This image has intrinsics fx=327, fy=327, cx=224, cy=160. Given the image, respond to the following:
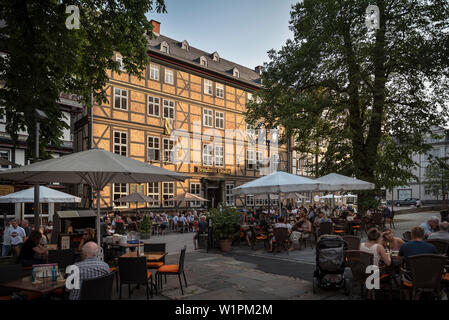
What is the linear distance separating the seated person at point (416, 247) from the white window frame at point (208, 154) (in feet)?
70.3

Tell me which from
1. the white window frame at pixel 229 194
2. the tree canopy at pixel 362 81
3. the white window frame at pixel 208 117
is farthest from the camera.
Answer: the white window frame at pixel 229 194

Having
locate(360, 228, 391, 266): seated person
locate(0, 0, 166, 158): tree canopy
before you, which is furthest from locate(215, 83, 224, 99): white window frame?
locate(360, 228, 391, 266): seated person

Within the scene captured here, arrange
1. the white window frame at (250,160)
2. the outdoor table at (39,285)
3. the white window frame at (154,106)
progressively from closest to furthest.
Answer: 1. the outdoor table at (39,285)
2. the white window frame at (154,106)
3. the white window frame at (250,160)

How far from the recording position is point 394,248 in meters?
6.33

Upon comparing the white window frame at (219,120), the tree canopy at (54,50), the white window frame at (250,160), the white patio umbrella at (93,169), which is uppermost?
the white window frame at (219,120)

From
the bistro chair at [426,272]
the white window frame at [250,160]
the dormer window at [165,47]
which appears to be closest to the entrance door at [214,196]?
the white window frame at [250,160]

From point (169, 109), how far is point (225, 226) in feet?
49.3

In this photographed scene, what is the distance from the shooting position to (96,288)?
403 centimetres

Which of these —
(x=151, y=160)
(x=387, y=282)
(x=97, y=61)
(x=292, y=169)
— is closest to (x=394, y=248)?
(x=387, y=282)

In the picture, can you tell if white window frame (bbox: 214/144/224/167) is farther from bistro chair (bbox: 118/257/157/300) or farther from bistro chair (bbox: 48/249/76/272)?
bistro chair (bbox: 118/257/157/300)

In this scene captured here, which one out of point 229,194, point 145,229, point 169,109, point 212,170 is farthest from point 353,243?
point 229,194

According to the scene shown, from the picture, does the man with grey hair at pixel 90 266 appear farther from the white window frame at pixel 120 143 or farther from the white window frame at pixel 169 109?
the white window frame at pixel 169 109

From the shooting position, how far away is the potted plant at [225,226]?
11219mm

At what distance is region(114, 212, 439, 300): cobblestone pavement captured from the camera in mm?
5922
